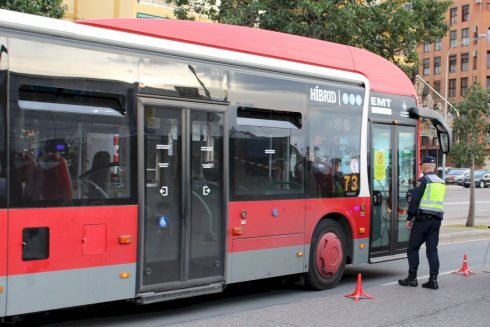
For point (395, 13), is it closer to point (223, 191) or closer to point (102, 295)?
point (223, 191)

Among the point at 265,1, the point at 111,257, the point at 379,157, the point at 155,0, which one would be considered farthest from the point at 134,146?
the point at 155,0

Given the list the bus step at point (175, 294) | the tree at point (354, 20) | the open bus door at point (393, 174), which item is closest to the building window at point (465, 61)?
the tree at point (354, 20)

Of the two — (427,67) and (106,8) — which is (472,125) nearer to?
(106,8)

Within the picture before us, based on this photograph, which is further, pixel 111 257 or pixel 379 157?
pixel 379 157

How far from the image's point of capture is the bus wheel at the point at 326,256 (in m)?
8.59

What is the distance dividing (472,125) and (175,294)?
1505 cm

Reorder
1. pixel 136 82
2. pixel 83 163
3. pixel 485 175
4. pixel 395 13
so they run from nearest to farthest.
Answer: pixel 83 163 < pixel 136 82 < pixel 395 13 < pixel 485 175

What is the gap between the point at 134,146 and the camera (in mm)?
6395

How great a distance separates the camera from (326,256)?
8.74m

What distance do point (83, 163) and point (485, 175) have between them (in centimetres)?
5432

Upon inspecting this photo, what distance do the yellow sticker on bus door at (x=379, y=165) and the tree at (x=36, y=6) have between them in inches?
252

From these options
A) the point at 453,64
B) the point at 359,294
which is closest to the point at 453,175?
the point at 453,64

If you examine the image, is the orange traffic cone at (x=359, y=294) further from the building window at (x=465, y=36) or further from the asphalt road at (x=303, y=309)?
the building window at (x=465, y=36)

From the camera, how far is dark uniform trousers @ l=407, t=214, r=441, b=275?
9.05 metres
